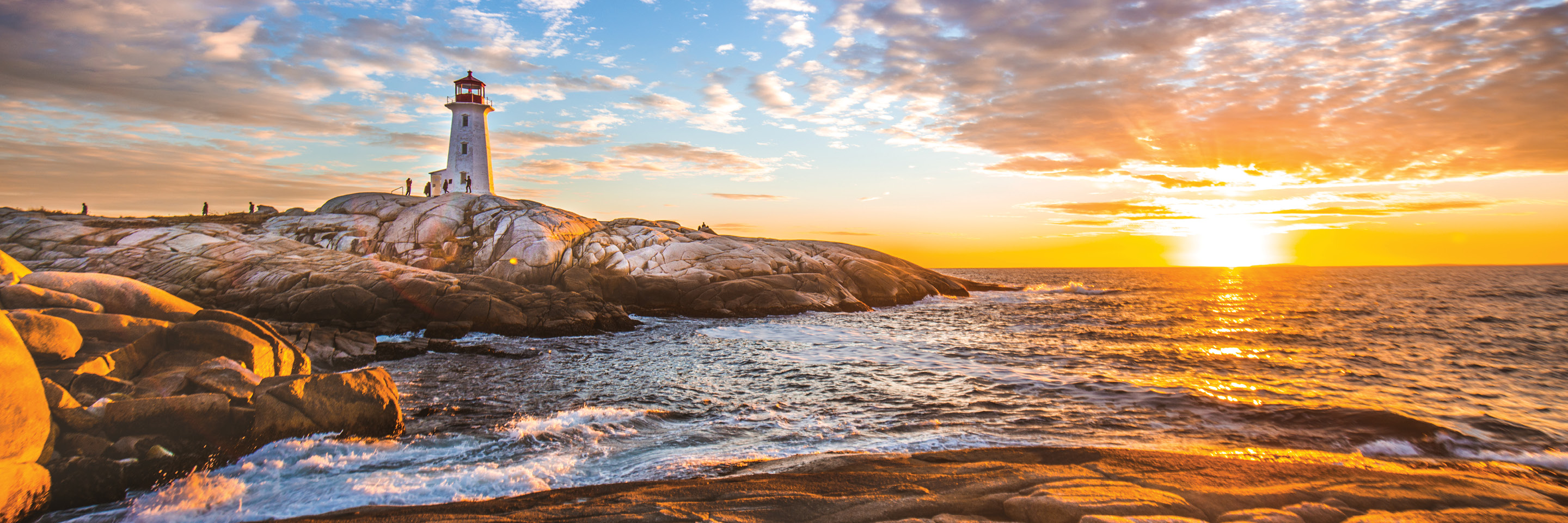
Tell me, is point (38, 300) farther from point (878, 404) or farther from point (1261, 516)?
point (1261, 516)

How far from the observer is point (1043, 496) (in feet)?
20.1

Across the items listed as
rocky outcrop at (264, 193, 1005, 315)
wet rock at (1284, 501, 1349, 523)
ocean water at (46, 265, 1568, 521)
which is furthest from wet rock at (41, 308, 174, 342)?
rocky outcrop at (264, 193, 1005, 315)

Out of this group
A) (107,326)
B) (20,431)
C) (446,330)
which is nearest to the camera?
(20,431)

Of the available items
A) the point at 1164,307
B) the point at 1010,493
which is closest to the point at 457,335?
the point at 1010,493

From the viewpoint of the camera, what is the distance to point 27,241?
29.0 meters

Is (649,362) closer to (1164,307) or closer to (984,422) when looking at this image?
(984,422)

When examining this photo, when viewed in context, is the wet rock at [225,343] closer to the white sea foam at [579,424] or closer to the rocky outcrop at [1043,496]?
the white sea foam at [579,424]

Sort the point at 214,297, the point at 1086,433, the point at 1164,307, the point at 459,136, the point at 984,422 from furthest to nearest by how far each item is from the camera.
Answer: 1. the point at 459,136
2. the point at 1164,307
3. the point at 214,297
4. the point at 984,422
5. the point at 1086,433

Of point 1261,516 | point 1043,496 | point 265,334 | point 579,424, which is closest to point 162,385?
point 265,334

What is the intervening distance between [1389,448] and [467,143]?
53.2m

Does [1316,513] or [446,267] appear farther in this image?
[446,267]

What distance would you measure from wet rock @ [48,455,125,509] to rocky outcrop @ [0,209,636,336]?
15931 millimetres

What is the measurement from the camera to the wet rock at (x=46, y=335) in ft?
30.1

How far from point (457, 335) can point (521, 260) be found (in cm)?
1449
